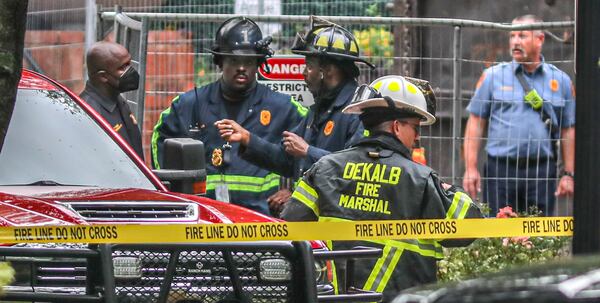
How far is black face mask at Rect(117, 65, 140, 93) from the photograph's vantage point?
10.7 meters

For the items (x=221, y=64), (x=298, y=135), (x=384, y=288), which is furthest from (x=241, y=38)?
(x=384, y=288)

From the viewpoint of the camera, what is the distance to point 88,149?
8.04m

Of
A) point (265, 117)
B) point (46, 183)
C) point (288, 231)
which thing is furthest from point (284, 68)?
point (288, 231)

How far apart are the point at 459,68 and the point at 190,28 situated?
6.65 feet

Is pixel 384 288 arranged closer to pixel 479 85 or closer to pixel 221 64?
pixel 221 64

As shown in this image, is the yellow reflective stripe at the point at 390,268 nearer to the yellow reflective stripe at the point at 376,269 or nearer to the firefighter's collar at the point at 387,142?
the yellow reflective stripe at the point at 376,269

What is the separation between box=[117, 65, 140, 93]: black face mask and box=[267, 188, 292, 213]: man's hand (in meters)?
1.20

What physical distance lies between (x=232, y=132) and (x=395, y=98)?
2425mm

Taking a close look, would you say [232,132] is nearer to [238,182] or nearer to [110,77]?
[238,182]

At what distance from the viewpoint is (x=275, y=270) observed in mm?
7039

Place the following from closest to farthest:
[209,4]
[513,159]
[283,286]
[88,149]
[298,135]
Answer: [283,286] < [88,149] < [298,135] < [513,159] < [209,4]

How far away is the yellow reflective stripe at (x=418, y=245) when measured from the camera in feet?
24.6

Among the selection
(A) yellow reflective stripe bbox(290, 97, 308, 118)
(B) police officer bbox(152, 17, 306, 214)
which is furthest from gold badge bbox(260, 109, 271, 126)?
(A) yellow reflective stripe bbox(290, 97, 308, 118)

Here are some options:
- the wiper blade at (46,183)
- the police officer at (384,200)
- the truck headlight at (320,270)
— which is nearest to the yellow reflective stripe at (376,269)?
the police officer at (384,200)
